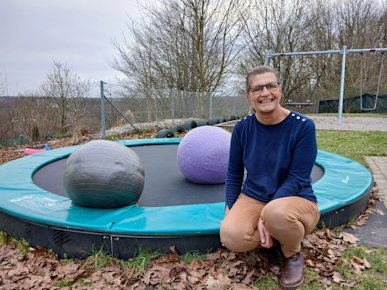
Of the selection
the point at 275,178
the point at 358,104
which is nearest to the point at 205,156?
the point at 275,178

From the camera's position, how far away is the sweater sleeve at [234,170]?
204 centimetres

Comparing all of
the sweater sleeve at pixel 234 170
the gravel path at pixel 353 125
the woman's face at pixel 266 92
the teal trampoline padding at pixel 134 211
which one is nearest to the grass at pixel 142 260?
the teal trampoline padding at pixel 134 211

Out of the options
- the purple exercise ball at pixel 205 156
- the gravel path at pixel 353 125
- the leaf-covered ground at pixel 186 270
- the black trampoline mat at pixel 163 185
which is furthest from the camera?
the gravel path at pixel 353 125

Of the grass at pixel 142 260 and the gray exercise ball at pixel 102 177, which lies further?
the gray exercise ball at pixel 102 177

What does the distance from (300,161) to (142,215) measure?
1.17 metres

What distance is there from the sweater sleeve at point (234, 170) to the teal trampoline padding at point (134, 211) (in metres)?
0.23

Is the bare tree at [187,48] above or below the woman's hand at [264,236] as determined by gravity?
above

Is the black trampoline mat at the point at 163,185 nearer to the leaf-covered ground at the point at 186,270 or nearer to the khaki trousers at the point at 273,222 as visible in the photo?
the leaf-covered ground at the point at 186,270

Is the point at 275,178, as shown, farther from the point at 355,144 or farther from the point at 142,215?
the point at 355,144

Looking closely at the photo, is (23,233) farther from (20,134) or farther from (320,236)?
(20,134)

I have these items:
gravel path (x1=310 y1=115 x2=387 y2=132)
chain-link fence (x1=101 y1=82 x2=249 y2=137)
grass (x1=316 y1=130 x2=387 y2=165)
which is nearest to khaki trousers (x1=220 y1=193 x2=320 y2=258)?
grass (x1=316 y1=130 x2=387 y2=165)

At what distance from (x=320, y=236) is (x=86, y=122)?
881 cm

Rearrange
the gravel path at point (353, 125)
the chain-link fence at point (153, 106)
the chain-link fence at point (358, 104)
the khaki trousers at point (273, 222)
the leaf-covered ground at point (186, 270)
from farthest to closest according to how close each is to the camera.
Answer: the chain-link fence at point (358, 104)
the gravel path at point (353, 125)
the chain-link fence at point (153, 106)
the leaf-covered ground at point (186, 270)
the khaki trousers at point (273, 222)

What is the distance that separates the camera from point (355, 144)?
670 centimetres
